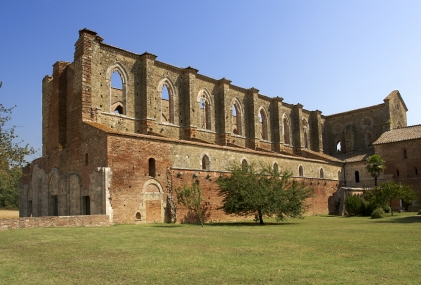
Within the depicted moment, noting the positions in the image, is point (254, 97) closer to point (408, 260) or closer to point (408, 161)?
point (408, 161)

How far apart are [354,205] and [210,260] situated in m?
25.2

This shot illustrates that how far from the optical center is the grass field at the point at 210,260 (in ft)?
24.1

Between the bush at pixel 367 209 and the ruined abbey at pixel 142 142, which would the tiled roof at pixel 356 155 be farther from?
the bush at pixel 367 209

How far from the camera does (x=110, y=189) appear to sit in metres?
20.3

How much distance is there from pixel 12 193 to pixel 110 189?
50.2m

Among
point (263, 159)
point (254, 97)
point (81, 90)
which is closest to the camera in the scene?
point (81, 90)

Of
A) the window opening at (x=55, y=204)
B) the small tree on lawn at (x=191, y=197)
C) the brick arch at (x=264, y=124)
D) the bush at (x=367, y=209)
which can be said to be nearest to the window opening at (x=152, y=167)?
the small tree on lawn at (x=191, y=197)

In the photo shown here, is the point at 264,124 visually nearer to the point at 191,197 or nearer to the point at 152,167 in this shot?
the point at 152,167

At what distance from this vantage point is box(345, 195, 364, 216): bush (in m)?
31.6

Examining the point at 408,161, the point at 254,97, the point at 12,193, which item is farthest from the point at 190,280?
the point at 12,193

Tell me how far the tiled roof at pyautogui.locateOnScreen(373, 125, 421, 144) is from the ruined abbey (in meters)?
3.35

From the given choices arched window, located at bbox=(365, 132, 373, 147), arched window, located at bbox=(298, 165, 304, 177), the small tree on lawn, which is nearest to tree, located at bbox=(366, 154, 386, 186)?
arched window, located at bbox=(298, 165, 304, 177)

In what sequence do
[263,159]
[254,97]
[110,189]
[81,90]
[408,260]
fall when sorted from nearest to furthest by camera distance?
[408,260] → [110,189] → [81,90] → [263,159] → [254,97]

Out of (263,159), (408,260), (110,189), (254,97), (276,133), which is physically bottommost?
(408,260)
